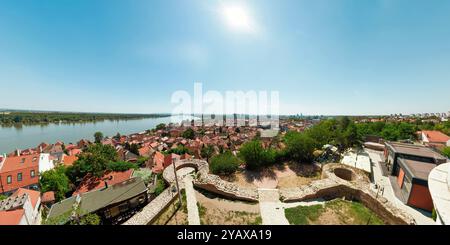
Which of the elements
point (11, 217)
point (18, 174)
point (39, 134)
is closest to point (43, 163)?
point (18, 174)

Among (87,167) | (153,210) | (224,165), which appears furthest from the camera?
(87,167)

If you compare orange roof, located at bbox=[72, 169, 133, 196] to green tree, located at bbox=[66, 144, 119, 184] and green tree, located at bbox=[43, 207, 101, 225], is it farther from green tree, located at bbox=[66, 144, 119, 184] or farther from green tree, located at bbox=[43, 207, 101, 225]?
green tree, located at bbox=[43, 207, 101, 225]

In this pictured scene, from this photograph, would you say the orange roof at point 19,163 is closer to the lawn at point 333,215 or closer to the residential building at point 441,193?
the lawn at point 333,215

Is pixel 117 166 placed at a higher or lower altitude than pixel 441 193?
lower

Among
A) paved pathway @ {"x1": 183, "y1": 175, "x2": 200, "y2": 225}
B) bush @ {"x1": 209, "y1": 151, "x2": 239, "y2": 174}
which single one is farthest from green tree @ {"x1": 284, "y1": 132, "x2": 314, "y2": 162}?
paved pathway @ {"x1": 183, "y1": 175, "x2": 200, "y2": 225}

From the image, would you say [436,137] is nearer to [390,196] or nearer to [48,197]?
[390,196]

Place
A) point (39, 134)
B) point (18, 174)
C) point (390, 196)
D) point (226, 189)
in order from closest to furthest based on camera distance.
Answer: point (226, 189) → point (390, 196) → point (18, 174) → point (39, 134)
